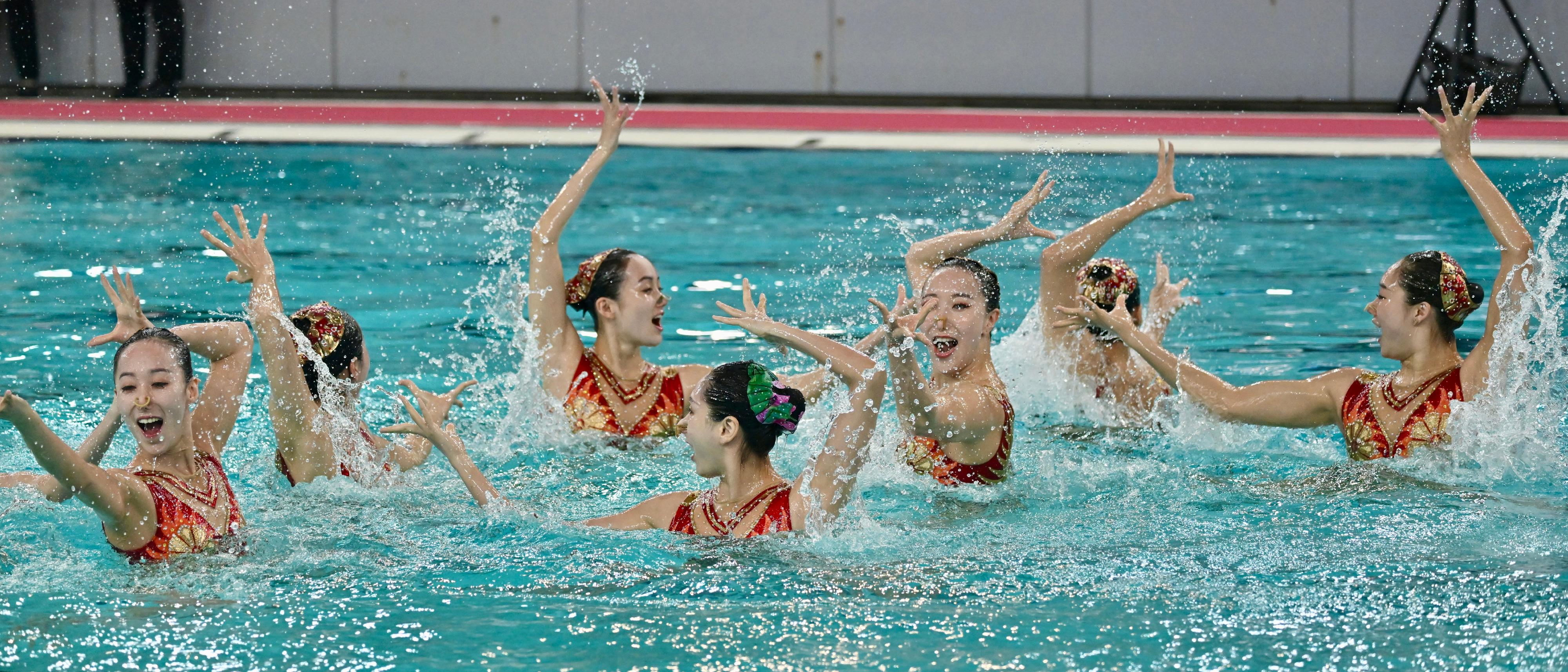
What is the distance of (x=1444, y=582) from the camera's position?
364cm

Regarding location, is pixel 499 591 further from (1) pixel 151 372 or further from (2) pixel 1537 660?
(2) pixel 1537 660

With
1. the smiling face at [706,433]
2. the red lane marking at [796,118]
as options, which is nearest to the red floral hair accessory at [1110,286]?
the smiling face at [706,433]

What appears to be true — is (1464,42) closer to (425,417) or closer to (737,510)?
(737,510)

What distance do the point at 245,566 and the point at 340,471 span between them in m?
0.62

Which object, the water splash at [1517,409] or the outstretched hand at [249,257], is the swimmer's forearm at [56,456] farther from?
the water splash at [1517,409]

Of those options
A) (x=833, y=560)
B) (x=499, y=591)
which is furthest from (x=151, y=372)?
(x=833, y=560)

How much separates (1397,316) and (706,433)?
2190mm

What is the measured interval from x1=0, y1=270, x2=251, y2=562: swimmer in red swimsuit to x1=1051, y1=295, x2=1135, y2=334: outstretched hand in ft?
7.55

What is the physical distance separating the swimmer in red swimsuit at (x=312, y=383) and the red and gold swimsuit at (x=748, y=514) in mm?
643

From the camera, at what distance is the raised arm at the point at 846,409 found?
3316 mm

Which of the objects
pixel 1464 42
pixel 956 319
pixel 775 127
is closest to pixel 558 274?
pixel 956 319

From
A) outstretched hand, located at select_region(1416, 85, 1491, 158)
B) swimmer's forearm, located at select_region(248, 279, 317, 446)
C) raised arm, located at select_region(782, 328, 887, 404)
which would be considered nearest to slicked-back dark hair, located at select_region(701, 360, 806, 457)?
raised arm, located at select_region(782, 328, 887, 404)

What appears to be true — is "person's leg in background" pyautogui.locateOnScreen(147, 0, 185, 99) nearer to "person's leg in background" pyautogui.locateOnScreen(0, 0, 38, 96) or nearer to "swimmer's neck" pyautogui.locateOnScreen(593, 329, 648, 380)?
"person's leg in background" pyautogui.locateOnScreen(0, 0, 38, 96)

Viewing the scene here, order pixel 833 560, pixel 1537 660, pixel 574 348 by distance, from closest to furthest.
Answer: pixel 1537 660 → pixel 833 560 → pixel 574 348
